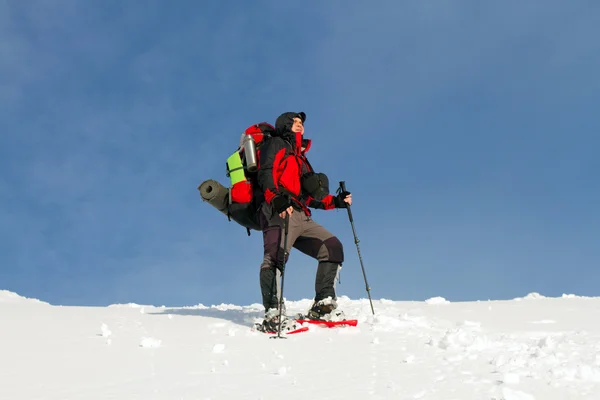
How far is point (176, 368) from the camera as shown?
5.13m

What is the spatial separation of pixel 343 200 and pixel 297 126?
4.57 ft

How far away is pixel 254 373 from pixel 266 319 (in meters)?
2.34

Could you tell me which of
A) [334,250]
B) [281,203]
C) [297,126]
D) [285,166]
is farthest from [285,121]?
[334,250]

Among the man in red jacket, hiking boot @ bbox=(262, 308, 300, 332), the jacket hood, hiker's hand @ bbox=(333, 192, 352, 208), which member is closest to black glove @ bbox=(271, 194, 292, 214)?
the man in red jacket

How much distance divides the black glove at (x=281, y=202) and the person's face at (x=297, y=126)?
1.35 meters

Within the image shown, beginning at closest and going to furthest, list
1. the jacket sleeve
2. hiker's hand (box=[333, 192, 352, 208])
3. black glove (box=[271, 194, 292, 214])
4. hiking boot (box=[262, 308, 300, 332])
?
hiking boot (box=[262, 308, 300, 332]) → black glove (box=[271, 194, 292, 214]) → the jacket sleeve → hiker's hand (box=[333, 192, 352, 208])

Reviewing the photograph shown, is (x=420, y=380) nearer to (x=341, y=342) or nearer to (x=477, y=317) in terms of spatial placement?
(x=341, y=342)

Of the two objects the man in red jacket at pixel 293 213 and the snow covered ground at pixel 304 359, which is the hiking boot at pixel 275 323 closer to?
the man in red jacket at pixel 293 213

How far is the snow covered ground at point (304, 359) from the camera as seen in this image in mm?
4227

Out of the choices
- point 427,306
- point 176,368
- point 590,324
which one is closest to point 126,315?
point 176,368

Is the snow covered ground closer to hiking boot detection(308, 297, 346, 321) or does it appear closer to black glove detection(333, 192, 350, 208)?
hiking boot detection(308, 297, 346, 321)

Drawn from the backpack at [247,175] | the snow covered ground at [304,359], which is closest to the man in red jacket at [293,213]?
the backpack at [247,175]

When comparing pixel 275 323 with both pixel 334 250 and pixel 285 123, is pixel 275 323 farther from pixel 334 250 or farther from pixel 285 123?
pixel 285 123

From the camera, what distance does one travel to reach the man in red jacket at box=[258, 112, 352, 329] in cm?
746
